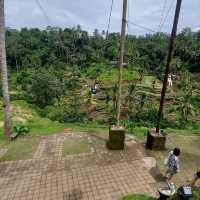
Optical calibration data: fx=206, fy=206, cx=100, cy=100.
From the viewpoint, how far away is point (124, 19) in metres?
5.97

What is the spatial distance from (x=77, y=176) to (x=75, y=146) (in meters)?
1.67

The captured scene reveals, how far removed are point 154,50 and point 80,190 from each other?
38366mm

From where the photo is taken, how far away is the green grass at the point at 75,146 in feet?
22.2

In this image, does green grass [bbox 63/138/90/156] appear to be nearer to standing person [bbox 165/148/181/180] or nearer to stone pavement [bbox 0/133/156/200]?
stone pavement [bbox 0/133/156/200]

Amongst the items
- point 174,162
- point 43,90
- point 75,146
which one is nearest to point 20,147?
point 75,146

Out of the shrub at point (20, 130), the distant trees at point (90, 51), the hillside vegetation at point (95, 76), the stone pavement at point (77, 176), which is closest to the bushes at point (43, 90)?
the hillside vegetation at point (95, 76)

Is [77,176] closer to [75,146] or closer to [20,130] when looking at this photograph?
[75,146]

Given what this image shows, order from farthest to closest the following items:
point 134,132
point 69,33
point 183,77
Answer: point 69,33
point 183,77
point 134,132

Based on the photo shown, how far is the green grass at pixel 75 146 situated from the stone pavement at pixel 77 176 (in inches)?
7.8

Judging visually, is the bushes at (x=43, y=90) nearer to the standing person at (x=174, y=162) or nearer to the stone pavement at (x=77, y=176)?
the stone pavement at (x=77, y=176)

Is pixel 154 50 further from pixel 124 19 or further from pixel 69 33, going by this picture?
pixel 124 19

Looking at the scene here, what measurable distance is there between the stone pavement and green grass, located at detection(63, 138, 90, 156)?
20cm

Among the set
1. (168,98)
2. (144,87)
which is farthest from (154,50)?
(168,98)

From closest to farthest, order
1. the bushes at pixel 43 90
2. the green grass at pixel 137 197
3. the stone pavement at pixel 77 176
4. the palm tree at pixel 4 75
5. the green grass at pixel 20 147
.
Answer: the green grass at pixel 137 197, the stone pavement at pixel 77 176, the green grass at pixel 20 147, the palm tree at pixel 4 75, the bushes at pixel 43 90
